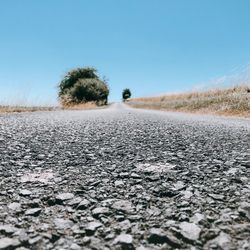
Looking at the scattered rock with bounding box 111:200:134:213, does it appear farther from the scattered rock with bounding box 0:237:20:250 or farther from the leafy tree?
the leafy tree

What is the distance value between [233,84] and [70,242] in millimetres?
29437

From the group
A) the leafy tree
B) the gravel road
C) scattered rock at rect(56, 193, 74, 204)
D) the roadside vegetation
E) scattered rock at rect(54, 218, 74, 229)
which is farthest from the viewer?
the leafy tree

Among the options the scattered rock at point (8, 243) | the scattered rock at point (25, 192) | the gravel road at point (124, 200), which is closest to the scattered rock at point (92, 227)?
the gravel road at point (124, 200)

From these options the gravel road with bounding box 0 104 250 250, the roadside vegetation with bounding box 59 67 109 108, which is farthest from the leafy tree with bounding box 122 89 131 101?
the gravel road with bounding box 0 104 250 250

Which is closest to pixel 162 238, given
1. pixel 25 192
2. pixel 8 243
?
pixel 8 243

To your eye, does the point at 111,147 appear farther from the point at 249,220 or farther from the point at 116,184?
the point at 249,220

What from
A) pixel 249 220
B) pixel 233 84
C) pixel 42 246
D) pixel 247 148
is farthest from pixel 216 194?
pixel 233 84

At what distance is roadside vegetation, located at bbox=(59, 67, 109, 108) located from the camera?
173 ft

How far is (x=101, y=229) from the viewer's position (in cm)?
193

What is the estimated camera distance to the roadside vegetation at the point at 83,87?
52.6 meters

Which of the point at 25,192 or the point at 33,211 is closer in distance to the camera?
the point at 33,211

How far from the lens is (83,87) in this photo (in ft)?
173

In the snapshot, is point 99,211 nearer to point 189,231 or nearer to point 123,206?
point 123,206

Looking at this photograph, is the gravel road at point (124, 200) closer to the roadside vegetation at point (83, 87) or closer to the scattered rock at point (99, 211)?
the scattered rock at point (99, 211)
